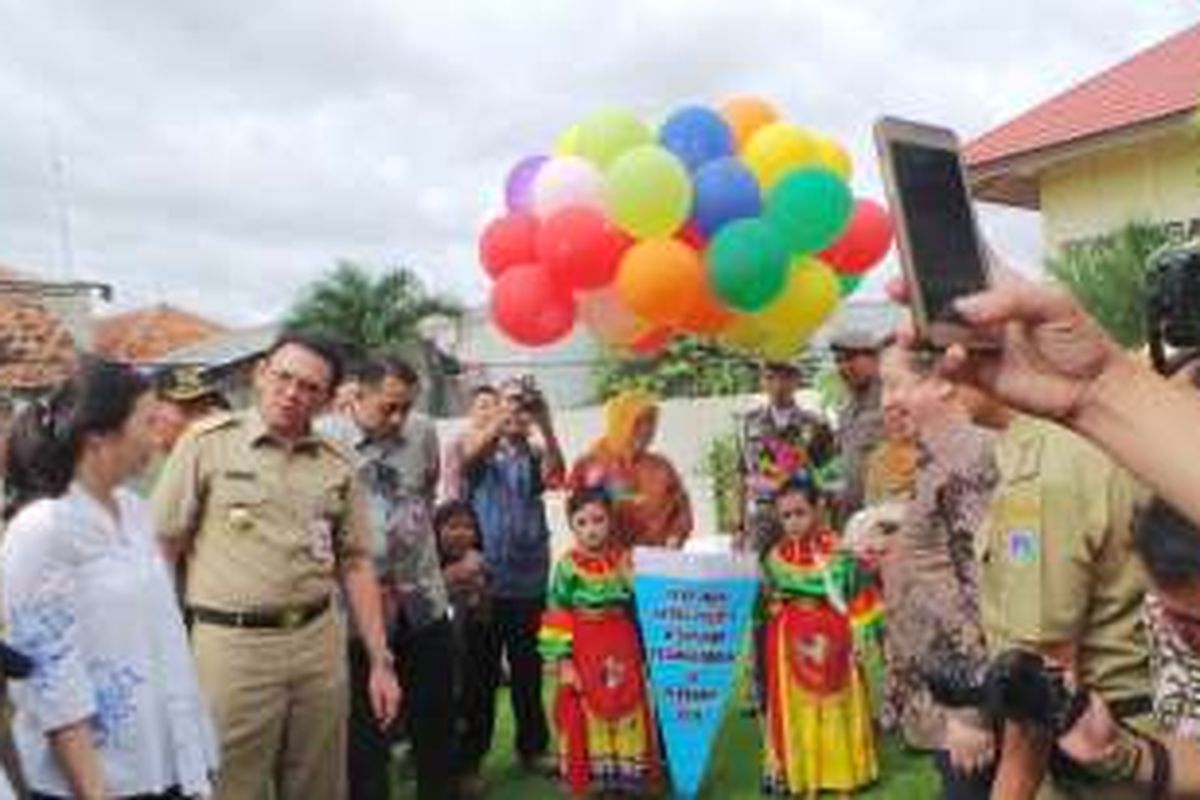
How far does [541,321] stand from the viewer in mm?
6805

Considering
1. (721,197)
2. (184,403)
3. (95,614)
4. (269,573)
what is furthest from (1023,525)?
(184,403)

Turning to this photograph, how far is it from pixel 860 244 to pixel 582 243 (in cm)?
111

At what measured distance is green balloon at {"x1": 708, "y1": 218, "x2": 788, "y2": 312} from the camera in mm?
6406

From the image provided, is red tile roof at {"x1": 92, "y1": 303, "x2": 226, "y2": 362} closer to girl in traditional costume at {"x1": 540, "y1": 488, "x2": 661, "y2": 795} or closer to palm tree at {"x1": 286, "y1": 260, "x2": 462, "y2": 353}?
palm tree at {"x1": 286, "y1": 260, "x2": 462, "y2": 353}

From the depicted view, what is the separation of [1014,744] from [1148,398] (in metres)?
1.41

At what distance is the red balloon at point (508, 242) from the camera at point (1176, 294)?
16.9 ft

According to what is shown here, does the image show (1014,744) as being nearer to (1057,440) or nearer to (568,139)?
(1057,440)

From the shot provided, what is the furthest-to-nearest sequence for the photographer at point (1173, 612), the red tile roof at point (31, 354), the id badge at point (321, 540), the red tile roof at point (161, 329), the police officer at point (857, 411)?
the red tile roof at point (161, 329)
the police officer at point (857, 411)
the id badge at point (321, 540)
the red tile roof at point (31, 354)
the photographer at point (1173, 612)

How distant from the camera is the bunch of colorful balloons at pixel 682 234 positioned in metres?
6.41

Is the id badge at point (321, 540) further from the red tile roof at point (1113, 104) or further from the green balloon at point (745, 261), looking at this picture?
the red tile roof at point (1113, 104)

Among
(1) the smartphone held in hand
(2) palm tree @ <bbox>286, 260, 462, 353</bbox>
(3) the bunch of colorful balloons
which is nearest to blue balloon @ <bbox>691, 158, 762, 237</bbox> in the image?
(3) the bunch of colorful balloons

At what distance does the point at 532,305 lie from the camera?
6.75m

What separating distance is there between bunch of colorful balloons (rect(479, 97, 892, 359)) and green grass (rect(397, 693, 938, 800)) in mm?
1665

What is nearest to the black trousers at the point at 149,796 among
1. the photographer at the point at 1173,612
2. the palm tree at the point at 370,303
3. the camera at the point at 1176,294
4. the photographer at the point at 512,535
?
the photographer at the point at 1173,612
